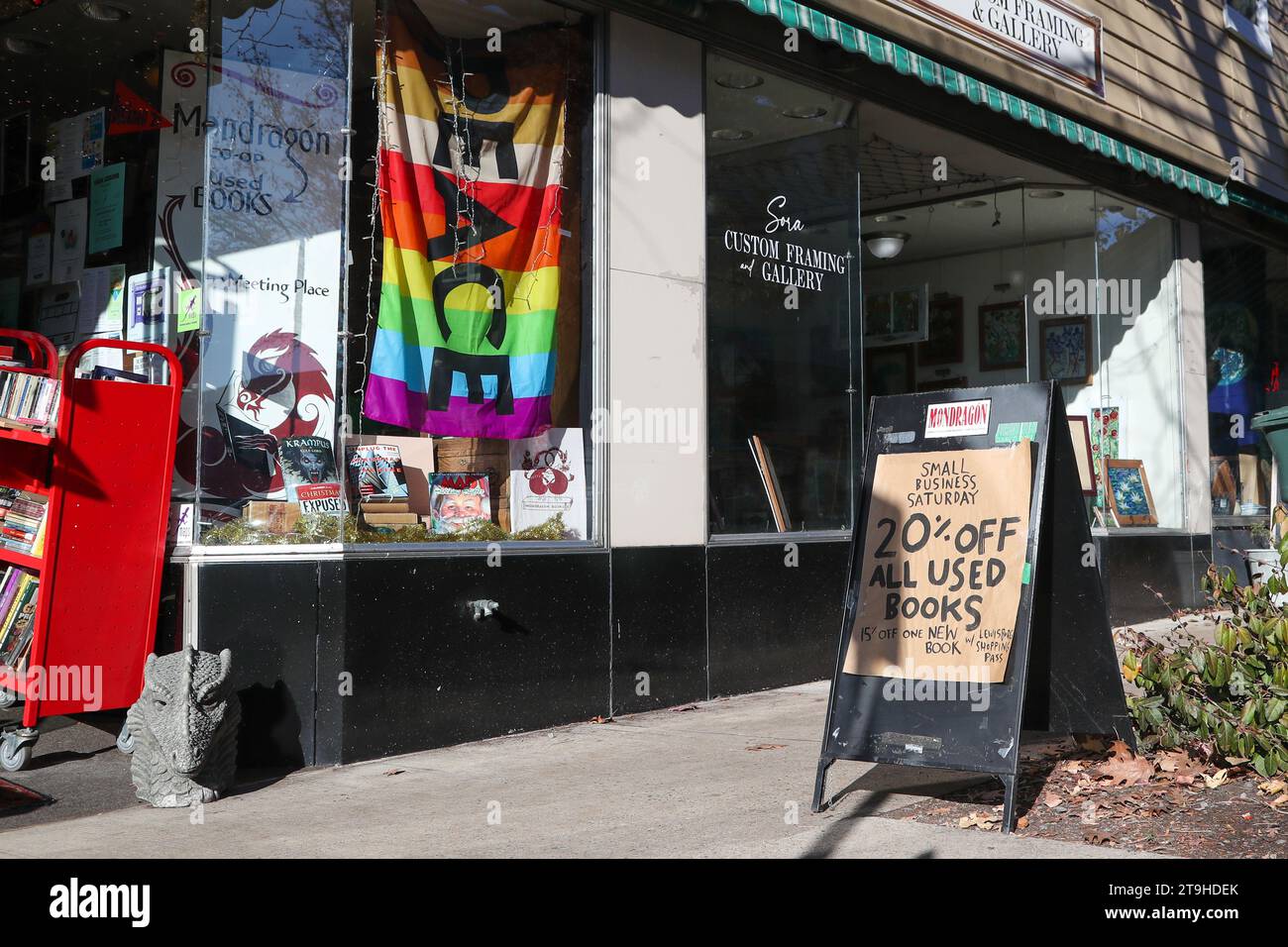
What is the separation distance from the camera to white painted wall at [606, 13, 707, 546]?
772cm

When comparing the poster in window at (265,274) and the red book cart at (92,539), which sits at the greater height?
the poster in window at (265,274)

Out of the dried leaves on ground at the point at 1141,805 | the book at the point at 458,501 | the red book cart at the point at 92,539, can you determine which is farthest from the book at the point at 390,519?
the dried leaves on ground at the point at 1141,805

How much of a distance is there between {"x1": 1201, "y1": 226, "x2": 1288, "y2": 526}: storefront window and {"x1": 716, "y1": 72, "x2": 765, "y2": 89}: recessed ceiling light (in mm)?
7329

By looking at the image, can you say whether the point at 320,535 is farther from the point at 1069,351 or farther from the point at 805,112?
the point at 1069,351

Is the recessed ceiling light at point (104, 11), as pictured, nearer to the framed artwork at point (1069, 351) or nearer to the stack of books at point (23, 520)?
the stack of books at point (23, 520)

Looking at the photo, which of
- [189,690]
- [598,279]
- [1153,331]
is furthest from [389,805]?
[1153,331]

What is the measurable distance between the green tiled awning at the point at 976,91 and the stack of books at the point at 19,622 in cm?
502

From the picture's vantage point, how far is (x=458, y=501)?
7281mm

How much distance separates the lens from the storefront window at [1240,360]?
45.9ft

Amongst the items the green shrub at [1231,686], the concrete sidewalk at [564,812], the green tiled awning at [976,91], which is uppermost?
the green tiled awning at [976,91]

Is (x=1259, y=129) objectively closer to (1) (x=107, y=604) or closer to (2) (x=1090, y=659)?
(2) (x=1090, y=659)

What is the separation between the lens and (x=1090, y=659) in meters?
5.29
